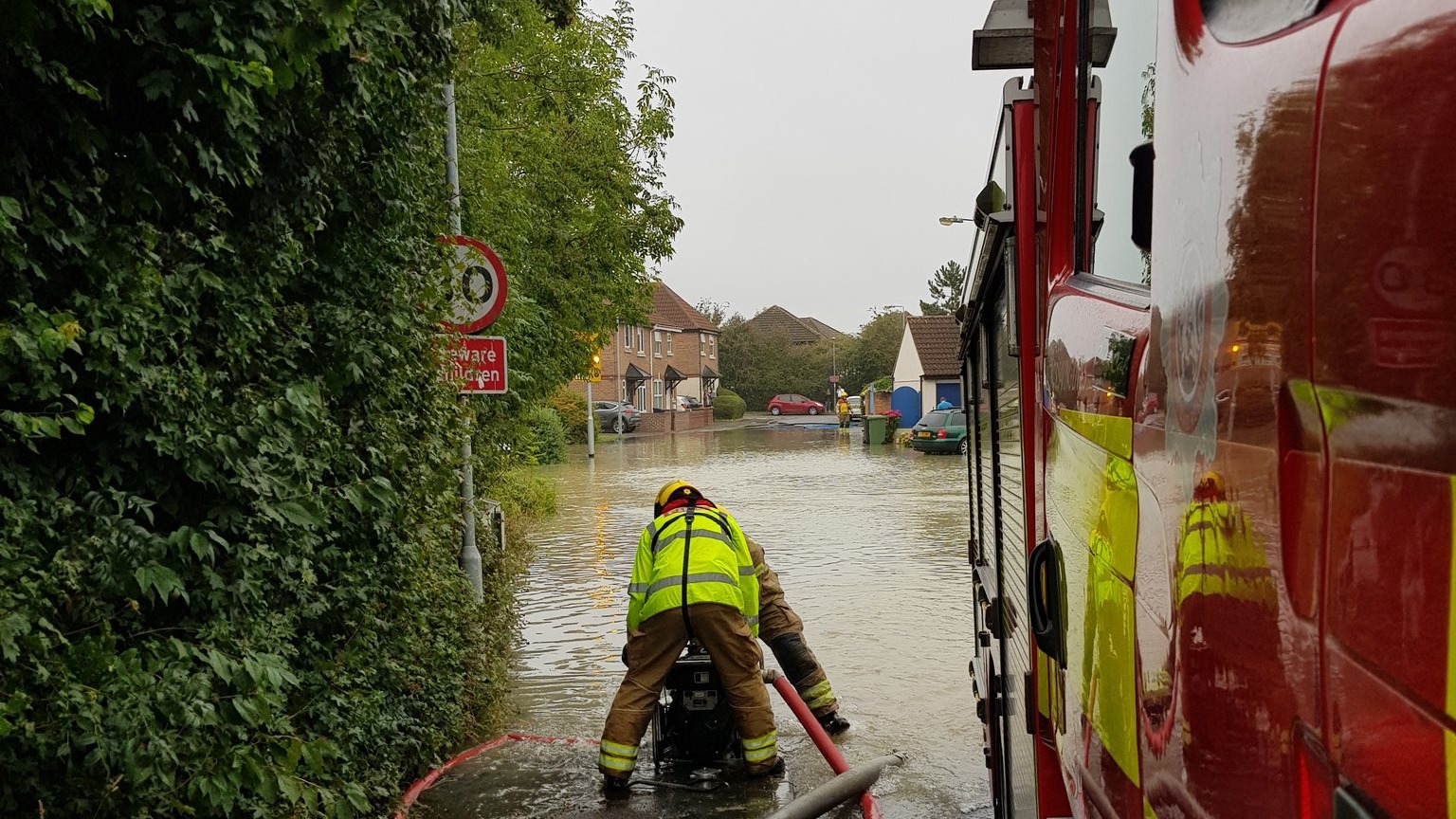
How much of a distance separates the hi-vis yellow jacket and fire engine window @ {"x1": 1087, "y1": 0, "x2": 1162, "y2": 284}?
171 inches

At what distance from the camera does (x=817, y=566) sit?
14.2 meters

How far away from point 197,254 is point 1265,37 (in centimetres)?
358

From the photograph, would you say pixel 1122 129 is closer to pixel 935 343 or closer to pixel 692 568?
pixel 692 568

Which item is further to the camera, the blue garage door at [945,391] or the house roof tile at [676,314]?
the house roof tile at [676,314]

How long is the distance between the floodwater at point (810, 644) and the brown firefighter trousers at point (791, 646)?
0.24 metres

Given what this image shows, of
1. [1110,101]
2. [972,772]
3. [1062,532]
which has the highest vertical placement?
[1110,101]

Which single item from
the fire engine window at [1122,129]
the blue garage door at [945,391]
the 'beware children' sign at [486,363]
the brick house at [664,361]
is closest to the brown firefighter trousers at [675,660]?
the 'beware children' sign at [486,363]

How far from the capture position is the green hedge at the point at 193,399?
10.8ft

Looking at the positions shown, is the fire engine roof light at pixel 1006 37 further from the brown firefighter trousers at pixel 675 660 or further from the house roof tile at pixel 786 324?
the house roof tile at pixel 786 324

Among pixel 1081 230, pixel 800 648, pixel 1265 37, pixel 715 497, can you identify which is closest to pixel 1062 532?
pixel 1081 230

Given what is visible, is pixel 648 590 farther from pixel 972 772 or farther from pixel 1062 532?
pixel 1062 532

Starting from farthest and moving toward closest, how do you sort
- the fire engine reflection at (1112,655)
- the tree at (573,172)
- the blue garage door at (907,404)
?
the blue garage door at (907,404) < the tree at (573,172) < the fire engine reflection at (1112,655)

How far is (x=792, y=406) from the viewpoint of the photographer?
78438mm

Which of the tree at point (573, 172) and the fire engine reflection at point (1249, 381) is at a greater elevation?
the tree at point (573, 172)
